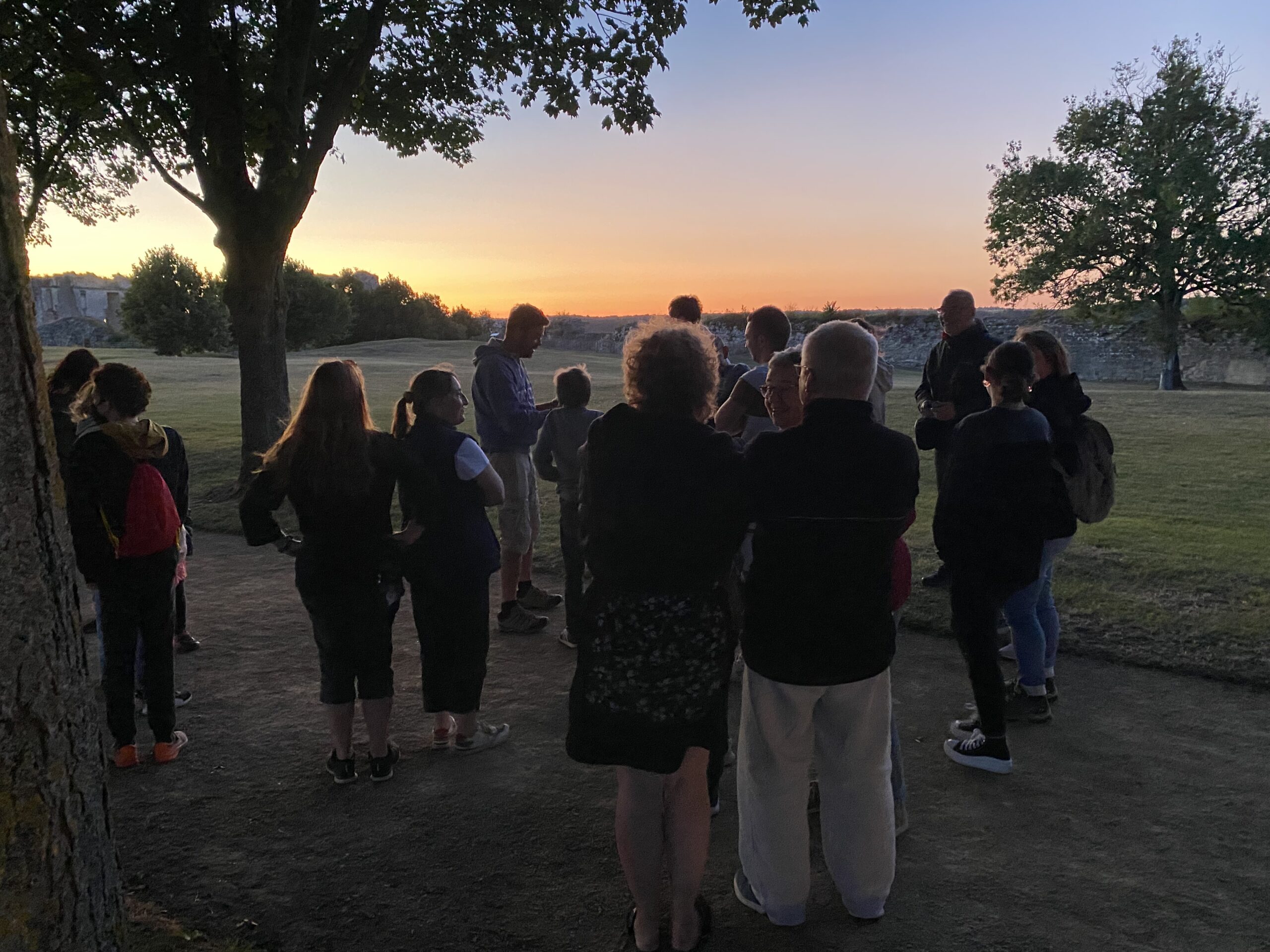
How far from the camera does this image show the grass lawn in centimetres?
572

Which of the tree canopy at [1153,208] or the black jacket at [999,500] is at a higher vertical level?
the tree canopy at [1153,208]

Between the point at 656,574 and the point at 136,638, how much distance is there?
118 inches

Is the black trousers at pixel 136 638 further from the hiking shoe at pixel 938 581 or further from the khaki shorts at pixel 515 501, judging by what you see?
the hiking shoe at pixel 938 581

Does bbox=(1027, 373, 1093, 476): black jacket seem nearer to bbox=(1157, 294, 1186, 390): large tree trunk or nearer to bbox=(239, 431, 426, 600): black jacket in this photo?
bbox=(239, 431, 426, 600): black jacket

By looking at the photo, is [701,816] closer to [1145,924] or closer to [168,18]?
[1145,924]

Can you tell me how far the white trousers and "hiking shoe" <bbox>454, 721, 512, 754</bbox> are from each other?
1.72 meters

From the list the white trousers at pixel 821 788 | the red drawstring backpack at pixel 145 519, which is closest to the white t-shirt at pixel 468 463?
the red drawstring backpack at pixel 145 519

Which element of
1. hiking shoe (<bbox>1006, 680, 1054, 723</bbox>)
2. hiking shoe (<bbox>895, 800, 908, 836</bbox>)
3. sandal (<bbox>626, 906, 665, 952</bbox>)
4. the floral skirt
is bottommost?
sandal (<bbox>626, 906, 665, 952</bbox>)

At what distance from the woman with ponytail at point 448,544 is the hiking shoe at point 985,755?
236 centimetres

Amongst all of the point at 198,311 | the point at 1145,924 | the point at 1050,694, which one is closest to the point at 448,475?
the point at 1145,924

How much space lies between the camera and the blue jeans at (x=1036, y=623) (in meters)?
4.27

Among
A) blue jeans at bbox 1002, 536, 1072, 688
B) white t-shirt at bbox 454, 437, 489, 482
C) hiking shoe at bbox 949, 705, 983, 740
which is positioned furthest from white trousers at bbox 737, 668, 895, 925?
blue jeans at bbox 1002, 536, 1072, 688

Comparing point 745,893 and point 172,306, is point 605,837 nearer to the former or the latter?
point 745,893

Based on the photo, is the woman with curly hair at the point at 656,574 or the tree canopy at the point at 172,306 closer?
the woman with curly hair at the point at 656,574
